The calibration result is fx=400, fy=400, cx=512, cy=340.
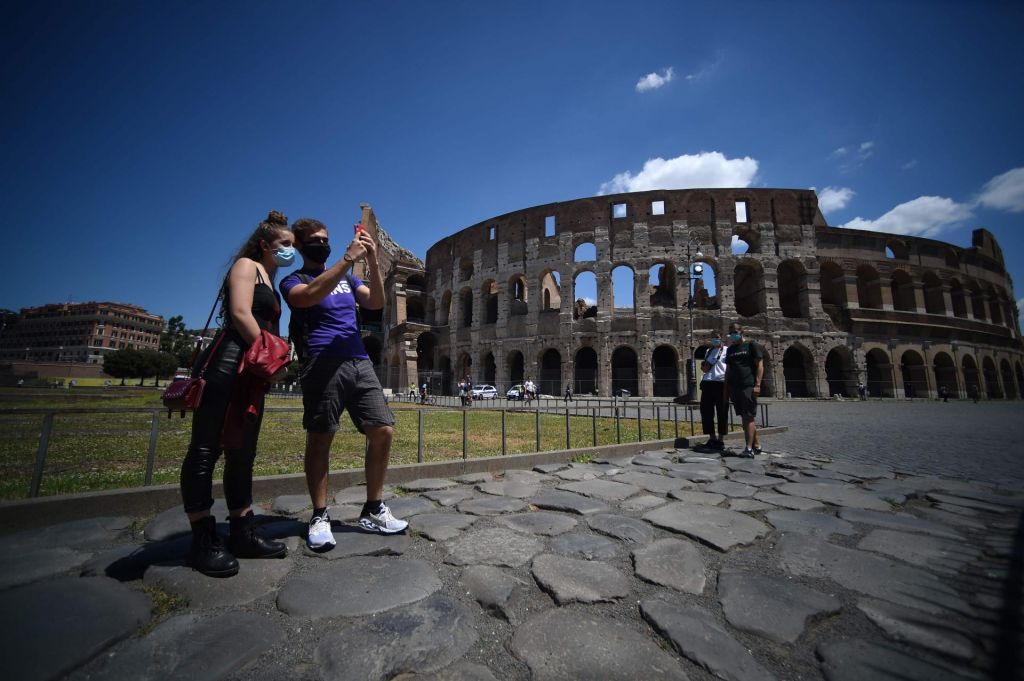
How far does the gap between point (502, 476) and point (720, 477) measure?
7.03 ft

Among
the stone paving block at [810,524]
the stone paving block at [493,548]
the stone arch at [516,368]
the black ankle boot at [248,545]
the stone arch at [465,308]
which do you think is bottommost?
the stone paving block at [493,548]

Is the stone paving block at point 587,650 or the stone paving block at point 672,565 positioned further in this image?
the stone paving block at point 672,565

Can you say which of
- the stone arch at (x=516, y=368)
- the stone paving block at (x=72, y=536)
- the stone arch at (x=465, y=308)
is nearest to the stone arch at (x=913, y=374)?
the stone arch at (x=516, y=368)

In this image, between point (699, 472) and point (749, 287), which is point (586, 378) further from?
point (699, 472)

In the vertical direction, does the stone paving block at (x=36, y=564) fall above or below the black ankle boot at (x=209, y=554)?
below

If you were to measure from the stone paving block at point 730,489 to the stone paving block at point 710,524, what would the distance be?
0.53m

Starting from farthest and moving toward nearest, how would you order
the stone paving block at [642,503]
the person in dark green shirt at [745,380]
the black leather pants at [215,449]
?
the person in dark green shirt at [745,380] < the stone paving block at [642,503] < the black leather pants at [215,449]

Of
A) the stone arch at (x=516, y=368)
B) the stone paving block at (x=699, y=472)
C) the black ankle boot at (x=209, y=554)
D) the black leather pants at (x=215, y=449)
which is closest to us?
the black ankle boot at (x=209, y=554)

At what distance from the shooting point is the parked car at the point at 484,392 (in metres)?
24.9

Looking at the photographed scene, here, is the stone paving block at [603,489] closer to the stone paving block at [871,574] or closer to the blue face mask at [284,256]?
the stone paving block at [871,574]

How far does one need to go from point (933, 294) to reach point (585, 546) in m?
38.5

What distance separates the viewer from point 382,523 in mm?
2336

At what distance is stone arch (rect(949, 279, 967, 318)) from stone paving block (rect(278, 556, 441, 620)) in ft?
133

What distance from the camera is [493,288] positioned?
3219 cm
